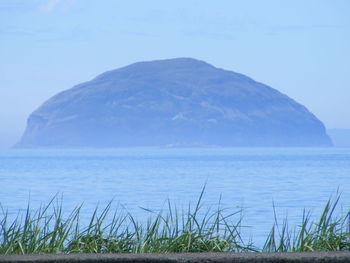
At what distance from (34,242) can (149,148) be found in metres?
153

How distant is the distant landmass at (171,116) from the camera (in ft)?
490

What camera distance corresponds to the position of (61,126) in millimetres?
148625

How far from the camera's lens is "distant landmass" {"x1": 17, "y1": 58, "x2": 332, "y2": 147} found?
149250 mm

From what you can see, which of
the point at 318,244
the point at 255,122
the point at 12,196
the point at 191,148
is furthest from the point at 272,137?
the point at 318,244

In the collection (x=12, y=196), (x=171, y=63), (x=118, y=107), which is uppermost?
(x=171, y=63)

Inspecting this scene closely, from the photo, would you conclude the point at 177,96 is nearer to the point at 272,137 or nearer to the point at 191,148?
the point at 191,148

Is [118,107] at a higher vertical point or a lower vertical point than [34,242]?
higher

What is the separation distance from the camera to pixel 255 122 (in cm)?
15388

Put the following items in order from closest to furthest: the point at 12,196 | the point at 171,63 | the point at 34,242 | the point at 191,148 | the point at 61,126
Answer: the point at 34,242, the point at 12,196, the point at 61,126, the point at 191,148, the point at 171,63

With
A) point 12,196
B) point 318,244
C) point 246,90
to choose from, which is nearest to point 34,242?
point 318,244

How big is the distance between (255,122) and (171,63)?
34.4 m

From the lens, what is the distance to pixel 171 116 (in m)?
151

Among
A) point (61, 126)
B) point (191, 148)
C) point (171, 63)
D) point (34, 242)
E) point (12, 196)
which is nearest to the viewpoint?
point (34, 242)

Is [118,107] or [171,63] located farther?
[171,63]
